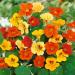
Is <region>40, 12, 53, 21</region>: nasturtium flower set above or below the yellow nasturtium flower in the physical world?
above

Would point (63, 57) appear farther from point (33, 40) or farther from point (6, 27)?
point (6, 27)

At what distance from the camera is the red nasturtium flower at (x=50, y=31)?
346cm

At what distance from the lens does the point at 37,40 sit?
352cm

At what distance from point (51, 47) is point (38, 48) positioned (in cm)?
11

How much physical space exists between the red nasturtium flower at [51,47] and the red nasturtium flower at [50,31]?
85 mm

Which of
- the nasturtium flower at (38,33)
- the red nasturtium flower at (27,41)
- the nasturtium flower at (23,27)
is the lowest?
the red nasturtium flower at (27,41)

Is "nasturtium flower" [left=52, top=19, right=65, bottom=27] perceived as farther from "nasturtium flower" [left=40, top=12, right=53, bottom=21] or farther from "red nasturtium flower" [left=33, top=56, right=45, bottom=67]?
"red nasturtium flower" [left=33, top=56, right=45, bottom=67]

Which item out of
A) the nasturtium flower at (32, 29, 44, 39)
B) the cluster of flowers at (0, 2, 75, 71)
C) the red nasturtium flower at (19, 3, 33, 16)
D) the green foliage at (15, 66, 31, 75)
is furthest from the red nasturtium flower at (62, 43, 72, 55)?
the red nasturtium flower at (19, 3, 33, 16)

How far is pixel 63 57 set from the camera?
11.1 ft

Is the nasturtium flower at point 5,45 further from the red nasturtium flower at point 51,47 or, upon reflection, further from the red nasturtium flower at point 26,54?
the red nasturtium flower at point 51,47

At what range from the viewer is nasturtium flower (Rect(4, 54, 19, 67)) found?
3402 mm

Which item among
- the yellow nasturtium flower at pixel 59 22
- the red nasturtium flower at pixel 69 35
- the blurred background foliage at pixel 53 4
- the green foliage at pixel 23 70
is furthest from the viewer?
the blurred background foliage at pixel 53 4

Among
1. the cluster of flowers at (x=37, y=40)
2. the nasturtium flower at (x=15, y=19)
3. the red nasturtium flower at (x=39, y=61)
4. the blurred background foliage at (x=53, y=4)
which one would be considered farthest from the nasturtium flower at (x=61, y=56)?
the blurred background foliage at (x=53, y=4)

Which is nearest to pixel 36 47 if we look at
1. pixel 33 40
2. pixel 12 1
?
pixel 33 40
